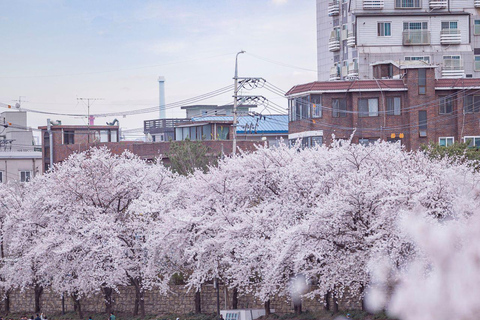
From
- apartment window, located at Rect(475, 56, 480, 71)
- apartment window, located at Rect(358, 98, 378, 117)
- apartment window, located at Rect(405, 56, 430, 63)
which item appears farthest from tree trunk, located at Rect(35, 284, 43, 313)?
apartment window, located at Rect(475, 56, 480, 71)

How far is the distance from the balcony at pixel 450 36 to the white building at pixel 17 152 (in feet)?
164

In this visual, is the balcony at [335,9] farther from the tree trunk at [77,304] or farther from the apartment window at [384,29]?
the tree trunk at [77,304]

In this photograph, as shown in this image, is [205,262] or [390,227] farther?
[205,262]

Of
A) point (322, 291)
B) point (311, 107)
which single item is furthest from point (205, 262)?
point (311, 107)

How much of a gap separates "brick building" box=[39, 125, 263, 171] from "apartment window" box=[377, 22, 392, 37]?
18759 mm

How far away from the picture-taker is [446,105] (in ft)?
220

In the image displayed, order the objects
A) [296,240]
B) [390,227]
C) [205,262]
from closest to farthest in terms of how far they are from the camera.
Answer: [390,227]
[296,240]
[205,262]

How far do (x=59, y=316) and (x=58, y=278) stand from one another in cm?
603

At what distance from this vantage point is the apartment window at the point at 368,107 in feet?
221

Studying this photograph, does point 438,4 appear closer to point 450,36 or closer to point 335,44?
point 450,36

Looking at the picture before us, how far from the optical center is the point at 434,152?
50.6 m

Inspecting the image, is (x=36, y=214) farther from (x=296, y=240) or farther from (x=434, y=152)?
(x=434, y=152)

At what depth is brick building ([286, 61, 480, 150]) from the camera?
217ft

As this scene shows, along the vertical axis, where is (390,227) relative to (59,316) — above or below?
above
